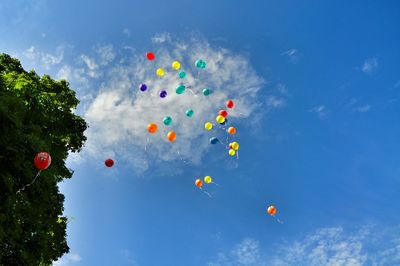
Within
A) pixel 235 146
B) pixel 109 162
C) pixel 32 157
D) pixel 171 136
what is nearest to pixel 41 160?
pixel 32 157

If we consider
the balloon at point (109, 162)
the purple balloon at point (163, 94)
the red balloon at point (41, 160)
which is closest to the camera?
the red balloon at point (41, 160)

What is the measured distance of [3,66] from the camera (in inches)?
506

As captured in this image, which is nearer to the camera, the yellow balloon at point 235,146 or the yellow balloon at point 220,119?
the yellow balloon at point 220,119

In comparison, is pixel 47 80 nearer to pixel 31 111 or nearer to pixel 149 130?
pixel 31 111

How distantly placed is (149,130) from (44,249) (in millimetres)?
6653

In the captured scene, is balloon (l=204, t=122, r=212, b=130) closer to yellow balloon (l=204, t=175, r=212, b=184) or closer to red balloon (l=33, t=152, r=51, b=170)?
yellow balloon (l=204, t=175, r=212, b=184)

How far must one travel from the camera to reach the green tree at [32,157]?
30.3 feet

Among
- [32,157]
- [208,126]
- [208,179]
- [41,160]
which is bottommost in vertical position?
[41,160]

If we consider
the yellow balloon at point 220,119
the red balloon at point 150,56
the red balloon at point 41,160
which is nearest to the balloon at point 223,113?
the yellow balloon at point 220,119

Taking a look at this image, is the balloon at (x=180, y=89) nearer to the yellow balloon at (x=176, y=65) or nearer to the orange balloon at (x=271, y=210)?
the yellow balloon at (x=176, y=65)

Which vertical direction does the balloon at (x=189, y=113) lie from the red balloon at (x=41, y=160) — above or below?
above

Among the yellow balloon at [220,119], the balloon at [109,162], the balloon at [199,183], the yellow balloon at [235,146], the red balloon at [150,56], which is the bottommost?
the balloon at [109,162]

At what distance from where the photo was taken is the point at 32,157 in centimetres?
983

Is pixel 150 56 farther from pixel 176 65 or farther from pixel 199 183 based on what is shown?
pixel 199 183
